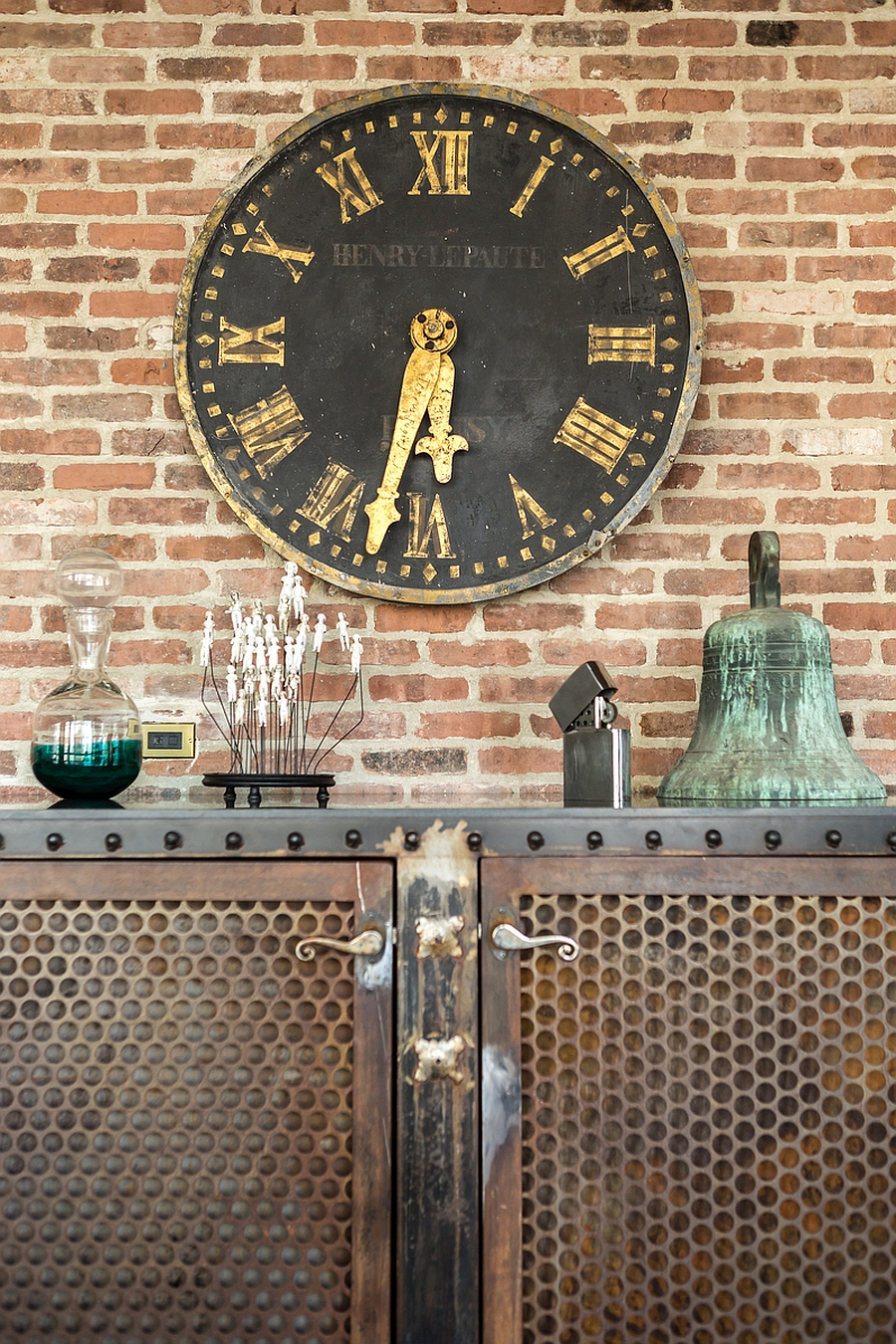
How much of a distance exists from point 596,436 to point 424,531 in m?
0.38

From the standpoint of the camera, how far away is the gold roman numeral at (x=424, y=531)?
2.01 m

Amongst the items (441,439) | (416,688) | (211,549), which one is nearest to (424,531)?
(441,439)

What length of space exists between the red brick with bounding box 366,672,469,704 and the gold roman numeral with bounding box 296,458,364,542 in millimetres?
285

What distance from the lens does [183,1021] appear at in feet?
4.61

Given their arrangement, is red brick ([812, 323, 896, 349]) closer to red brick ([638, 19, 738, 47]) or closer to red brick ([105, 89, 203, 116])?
red brick ([638, 19, 738, 47])

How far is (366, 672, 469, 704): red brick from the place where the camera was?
2027 mm

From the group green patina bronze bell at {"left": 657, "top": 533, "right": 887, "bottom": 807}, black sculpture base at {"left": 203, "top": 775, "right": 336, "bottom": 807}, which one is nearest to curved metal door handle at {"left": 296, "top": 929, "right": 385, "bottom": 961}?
black sculpture base at {"left": 203, "top": 775, "right": 336, "bottom": 807}

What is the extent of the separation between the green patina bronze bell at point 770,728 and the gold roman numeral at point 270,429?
2.88 feet

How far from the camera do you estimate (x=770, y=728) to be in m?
1.65

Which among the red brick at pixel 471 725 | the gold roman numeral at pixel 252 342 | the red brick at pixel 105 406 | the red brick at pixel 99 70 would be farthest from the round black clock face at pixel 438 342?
the red brick at pixel 99 70

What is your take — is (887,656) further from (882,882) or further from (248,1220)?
(248,1220)

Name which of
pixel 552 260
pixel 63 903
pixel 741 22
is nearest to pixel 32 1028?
pixel 63 903

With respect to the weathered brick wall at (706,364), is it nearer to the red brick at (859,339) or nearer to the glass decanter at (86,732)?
the red brick at (859,339)

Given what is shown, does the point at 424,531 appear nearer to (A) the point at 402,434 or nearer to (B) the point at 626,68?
(A) the point at 402,434
